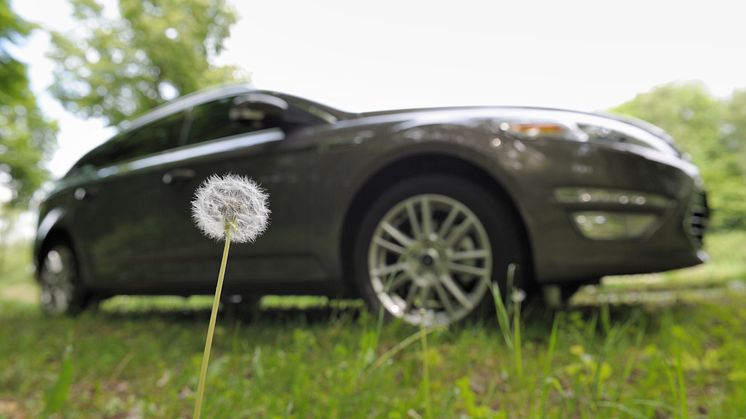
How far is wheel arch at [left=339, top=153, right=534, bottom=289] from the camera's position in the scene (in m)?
2.66

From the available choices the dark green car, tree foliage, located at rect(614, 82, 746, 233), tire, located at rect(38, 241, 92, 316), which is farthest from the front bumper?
tree foliage, located at rect(614, 82, 746, 233)

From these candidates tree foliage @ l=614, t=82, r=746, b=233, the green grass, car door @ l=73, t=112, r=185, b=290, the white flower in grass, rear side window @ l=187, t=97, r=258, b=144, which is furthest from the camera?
tree foliage @ l=614, t=82, r=746, b=233

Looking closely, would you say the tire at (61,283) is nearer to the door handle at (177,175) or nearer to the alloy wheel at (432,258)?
the door handle at (177,175)

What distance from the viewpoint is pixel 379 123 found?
9.48 ft

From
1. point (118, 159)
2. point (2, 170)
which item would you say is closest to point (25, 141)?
point (2, 170)

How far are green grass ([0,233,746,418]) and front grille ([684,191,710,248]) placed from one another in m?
0.43

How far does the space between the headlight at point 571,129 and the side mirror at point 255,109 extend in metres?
1.12

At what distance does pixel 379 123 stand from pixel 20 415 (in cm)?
198

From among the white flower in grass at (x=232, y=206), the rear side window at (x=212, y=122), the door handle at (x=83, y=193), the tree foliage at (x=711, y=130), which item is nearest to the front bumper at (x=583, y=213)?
the rear side window at (x=212, y=122)

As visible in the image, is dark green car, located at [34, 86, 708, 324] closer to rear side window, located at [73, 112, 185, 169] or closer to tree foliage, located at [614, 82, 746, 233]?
rear side window, located at [73, 112, 185, 169]

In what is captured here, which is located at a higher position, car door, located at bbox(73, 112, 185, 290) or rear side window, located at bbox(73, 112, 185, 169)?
rear side window, located at bbox(73, 112, 185, 169)

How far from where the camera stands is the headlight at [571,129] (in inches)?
100

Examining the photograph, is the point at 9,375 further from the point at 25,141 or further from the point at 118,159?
the point at 25,141

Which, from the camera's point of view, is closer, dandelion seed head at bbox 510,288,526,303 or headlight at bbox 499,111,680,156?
dandelion seed head at bbox 510,288,526,303
